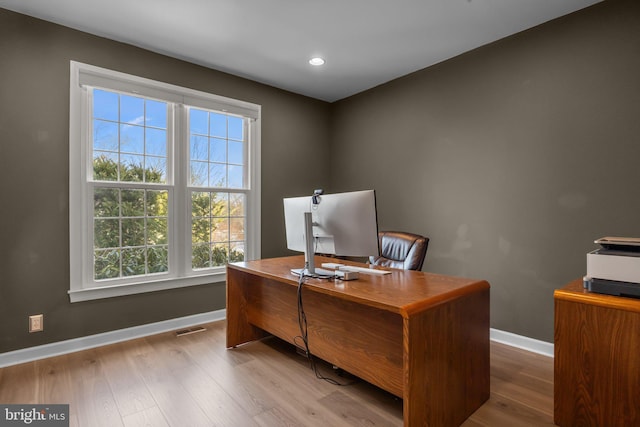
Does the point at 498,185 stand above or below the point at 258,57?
below

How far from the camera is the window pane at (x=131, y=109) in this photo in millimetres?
2971

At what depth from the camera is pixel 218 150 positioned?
3570 millimetres

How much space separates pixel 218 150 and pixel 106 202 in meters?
1.16

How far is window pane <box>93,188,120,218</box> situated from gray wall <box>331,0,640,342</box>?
270 centimetres

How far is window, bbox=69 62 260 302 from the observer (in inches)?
108

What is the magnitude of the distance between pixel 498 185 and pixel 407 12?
158 cm

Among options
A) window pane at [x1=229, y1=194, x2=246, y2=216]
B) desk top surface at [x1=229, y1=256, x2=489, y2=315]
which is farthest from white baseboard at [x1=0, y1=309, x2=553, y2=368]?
desk top surface at [x1=229, y1=256, x2=489, y2=315]

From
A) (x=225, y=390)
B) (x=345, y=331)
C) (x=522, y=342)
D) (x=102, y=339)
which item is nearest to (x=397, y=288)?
(x=345, y=331)

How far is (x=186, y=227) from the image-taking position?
10.8ft

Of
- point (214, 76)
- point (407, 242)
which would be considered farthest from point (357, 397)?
point (214, 76)

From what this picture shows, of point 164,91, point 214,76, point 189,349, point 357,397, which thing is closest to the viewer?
point 357,397

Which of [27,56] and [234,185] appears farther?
[234,185]

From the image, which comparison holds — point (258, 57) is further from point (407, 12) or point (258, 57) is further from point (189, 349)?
point (189, 349)

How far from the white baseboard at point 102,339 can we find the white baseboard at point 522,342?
2.61 metres
